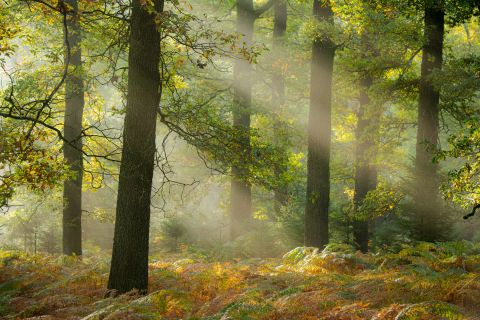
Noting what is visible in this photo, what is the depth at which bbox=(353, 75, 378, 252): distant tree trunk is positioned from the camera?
15.9 metres

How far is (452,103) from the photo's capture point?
12.9m

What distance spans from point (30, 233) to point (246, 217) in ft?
39.2

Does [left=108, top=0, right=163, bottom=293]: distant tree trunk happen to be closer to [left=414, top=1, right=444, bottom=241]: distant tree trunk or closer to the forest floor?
the forest floor

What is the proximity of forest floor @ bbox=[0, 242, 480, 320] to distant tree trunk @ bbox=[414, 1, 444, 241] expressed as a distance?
2382 mm

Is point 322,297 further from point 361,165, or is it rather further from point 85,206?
point 85,206

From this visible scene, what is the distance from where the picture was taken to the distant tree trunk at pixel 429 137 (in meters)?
12.1

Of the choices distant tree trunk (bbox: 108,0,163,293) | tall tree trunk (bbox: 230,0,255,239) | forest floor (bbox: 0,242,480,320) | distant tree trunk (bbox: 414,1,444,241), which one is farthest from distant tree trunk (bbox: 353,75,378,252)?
distant tree trunk (bbox: 108,0,163,293)

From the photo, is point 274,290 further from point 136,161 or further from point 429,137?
point 429,137

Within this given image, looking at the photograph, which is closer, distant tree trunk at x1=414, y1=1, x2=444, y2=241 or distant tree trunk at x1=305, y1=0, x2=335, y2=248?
distant tree trunk at x1=305, y1=0, x2=335, y2=248

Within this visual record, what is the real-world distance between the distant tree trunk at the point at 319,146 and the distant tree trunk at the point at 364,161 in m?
3.11

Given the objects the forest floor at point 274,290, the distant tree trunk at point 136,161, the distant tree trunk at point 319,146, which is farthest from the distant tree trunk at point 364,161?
the distant tree trunk at point 136,161

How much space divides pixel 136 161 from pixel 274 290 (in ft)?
9.31

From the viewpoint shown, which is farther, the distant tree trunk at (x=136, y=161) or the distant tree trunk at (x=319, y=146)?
the distant tree trunk at (x=319, y=146)

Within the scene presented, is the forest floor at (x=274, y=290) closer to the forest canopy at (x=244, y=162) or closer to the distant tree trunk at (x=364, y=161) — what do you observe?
the forest canopy at (x=244, y=162)
